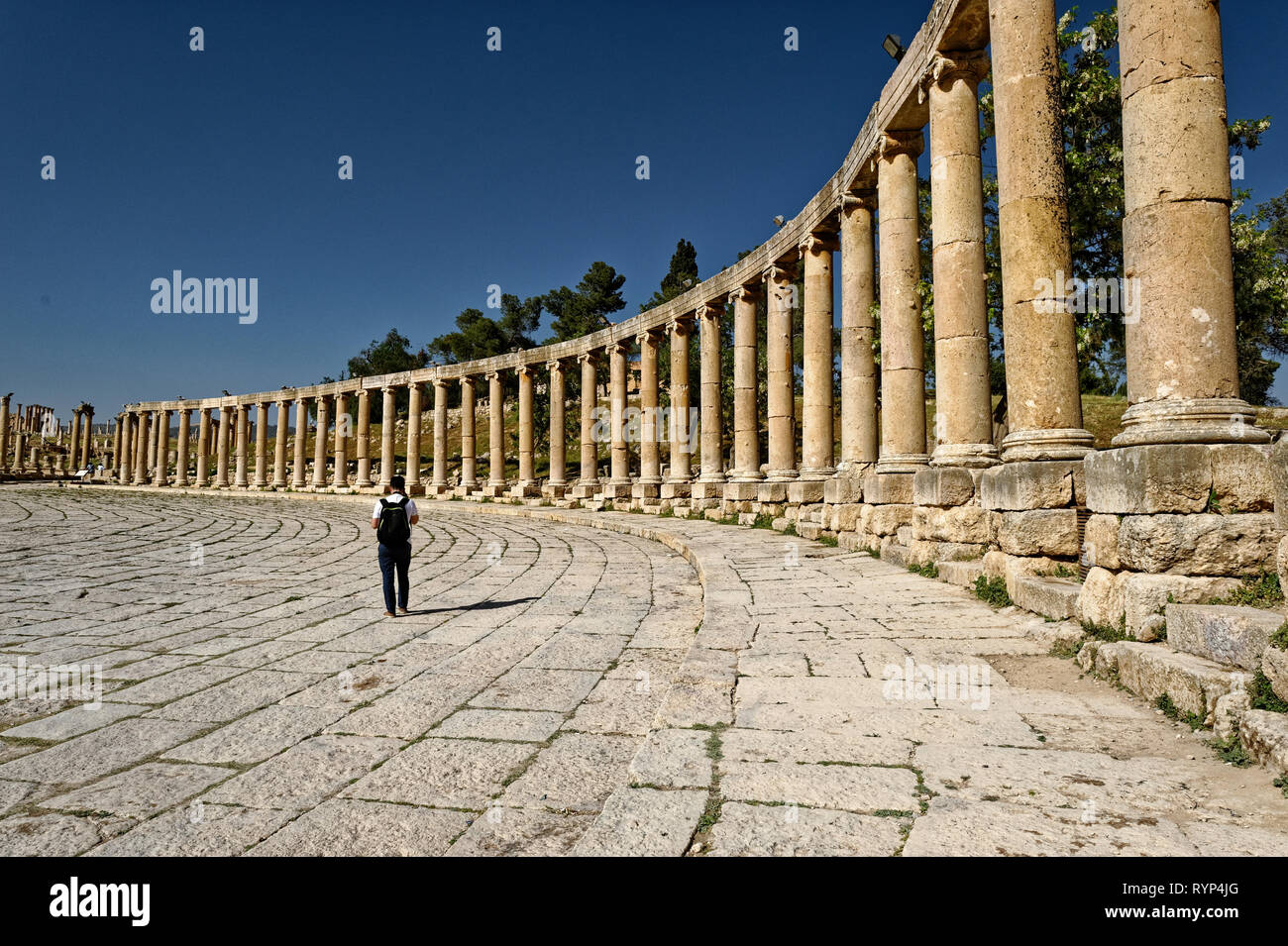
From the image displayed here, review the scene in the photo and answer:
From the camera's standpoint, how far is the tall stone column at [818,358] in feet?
45.9

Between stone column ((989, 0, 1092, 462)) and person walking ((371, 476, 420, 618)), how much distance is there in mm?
5837

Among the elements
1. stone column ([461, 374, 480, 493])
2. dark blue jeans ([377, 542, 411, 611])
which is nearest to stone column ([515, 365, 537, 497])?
stone column ([461, 374, 480, 493])

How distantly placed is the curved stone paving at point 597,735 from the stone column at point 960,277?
1984 millimetres

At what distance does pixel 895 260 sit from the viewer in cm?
1054

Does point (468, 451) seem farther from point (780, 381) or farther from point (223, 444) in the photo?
point (223, 444)

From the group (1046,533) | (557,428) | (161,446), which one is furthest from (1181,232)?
(161,446)

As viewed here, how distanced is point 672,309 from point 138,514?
15806mm

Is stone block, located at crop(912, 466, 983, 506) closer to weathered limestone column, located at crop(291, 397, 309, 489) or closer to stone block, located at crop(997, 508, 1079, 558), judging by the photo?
stone block, located at crop(997, 508, 1079, 558)

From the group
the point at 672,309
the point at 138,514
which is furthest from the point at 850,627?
the point at 138,514

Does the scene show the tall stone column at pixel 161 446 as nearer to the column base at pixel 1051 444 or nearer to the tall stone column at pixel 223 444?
the tall stone column at pixel 223 444

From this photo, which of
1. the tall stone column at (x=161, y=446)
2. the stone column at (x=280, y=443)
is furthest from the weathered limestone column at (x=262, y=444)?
the tall stone column at (x=161, y=446)

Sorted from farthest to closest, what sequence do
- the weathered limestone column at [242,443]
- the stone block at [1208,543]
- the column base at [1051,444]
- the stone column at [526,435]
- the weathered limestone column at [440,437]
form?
the weathered limestone column at [242,443], the weathered limestone column at [440,437], the stone column at [526,435], the column base at [1051,444], the stone block at [1208,543]
